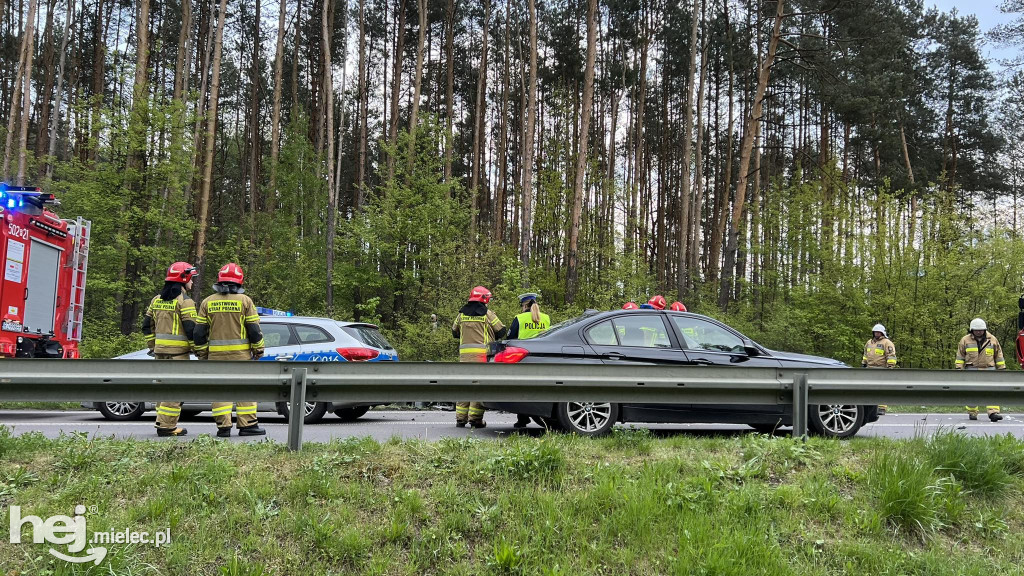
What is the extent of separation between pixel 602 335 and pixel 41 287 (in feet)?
30.9

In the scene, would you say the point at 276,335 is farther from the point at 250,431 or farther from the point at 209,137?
the point at 209,137

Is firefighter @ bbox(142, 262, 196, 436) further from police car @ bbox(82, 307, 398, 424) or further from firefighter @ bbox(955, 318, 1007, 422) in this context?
firefighter @ bbox(955, 318, 1007, 422)

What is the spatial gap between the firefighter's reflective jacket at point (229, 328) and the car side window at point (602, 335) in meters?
3.73

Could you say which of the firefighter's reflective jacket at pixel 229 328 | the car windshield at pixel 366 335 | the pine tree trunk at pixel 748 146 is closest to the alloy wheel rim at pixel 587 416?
the firefighter's reflective jacket at pixel 229 328

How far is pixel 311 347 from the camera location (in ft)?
33.6

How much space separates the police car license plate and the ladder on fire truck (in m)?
1.51

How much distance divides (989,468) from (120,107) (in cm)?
2003

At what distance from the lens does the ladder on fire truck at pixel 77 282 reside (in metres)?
12.1

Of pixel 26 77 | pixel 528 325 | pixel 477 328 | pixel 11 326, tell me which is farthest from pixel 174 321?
pixel 26 77

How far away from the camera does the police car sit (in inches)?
399

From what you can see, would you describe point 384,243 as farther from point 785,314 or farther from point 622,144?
point 622,144

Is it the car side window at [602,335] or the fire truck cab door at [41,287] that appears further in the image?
the fire truck cab door at [41,287]

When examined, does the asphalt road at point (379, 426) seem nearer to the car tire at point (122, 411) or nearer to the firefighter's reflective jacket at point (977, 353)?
the car tire at point (122, 411)

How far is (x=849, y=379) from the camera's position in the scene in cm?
571
